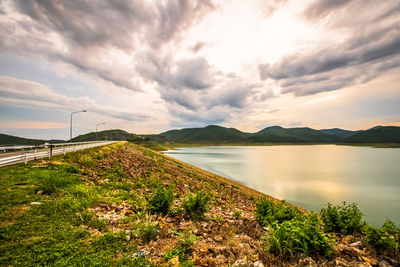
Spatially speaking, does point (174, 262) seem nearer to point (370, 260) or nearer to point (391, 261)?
point (370, 260)

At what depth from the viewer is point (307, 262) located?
4207mm

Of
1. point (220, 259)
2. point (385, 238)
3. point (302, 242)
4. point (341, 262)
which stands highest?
point (385, 238)

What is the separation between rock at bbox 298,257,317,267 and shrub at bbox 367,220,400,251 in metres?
1.96

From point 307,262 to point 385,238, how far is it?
2131mm

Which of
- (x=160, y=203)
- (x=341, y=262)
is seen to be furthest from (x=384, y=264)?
(x=160, y=203)

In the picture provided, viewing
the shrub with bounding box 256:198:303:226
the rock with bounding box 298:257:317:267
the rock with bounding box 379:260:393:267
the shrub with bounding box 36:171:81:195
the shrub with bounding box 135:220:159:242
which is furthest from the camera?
the shrub with bounding box 36:171:81:195

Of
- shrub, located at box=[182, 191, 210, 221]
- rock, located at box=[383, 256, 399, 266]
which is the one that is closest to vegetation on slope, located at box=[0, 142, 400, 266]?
shrub, located at box=[182, 191, 210, 221]

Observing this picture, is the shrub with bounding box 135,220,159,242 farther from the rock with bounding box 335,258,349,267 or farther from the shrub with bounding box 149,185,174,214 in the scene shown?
the rock with bounding box 335,258,349,267

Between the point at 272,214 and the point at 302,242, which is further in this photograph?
the point at 272,214

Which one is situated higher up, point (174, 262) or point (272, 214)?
point (174, 262)

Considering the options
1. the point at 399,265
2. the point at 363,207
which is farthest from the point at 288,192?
the point at 399,265

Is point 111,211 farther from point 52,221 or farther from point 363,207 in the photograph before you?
point 363,207

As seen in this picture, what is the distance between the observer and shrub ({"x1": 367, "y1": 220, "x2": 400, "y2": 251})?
4.34 metres

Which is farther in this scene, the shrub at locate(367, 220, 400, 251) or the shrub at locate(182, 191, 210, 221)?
the shrub at locate(182, 191, 210, 221)
